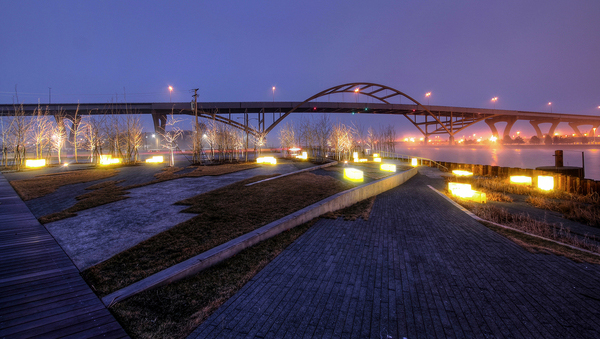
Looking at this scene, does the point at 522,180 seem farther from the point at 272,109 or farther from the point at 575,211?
the point at 272,109

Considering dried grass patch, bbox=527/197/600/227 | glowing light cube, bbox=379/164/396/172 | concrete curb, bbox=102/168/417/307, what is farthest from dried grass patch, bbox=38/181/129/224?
dried grass patch, bbox=527/197/600/227

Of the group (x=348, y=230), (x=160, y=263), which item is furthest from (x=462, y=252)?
(x=160, y=263)

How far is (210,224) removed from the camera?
710cm

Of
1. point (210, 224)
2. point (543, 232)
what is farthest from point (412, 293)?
point (543, 232)

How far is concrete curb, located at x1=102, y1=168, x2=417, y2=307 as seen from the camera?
13.0 feet

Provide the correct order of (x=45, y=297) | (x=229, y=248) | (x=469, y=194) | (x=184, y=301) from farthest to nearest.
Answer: (x=469, y=194) < (x=229, y=248) < (x=184, y=301) < (x=45, y=297)

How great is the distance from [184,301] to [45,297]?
80.4 inches

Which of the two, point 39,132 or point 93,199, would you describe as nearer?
point 93,199

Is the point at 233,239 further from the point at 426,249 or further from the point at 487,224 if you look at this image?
the point at 487,224

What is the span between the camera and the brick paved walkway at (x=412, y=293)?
3.28 metres

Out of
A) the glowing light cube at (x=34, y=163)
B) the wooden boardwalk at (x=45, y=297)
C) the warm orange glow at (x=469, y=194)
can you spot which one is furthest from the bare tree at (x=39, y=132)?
the warm orange glow at (x=469, y=194)

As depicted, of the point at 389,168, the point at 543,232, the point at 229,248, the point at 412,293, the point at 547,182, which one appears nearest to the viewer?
the point at 412,293

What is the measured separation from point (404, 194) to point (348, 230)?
862cm

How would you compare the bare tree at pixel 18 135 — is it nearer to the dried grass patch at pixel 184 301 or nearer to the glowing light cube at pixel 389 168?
the dried grass patch at pixel 184 301
